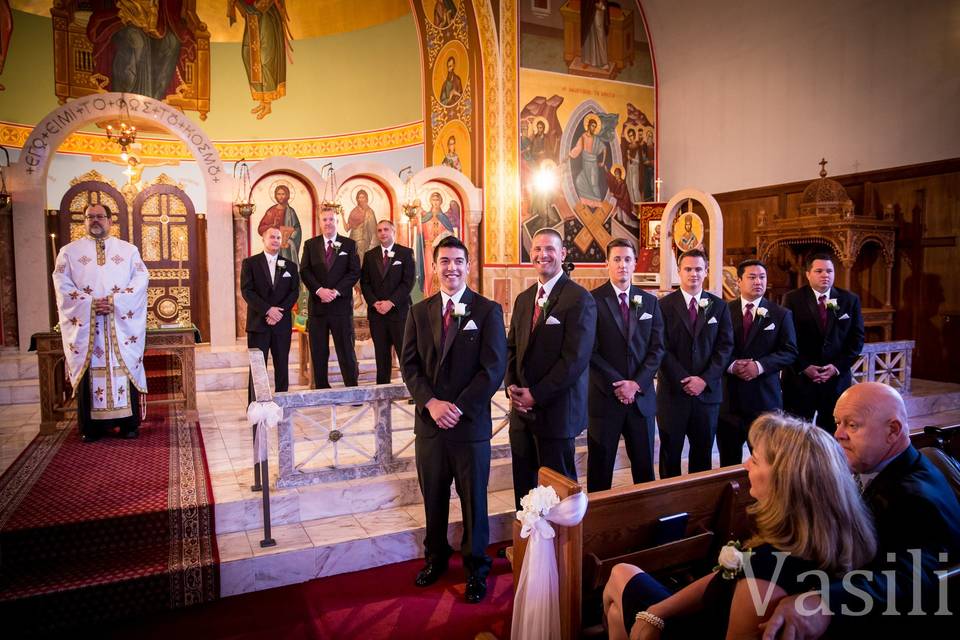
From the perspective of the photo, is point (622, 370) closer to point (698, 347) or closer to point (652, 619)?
point (698, 347)

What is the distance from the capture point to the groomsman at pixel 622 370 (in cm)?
444

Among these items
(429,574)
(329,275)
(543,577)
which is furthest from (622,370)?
(329,275)

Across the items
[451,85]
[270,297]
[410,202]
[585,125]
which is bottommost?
[270,297]

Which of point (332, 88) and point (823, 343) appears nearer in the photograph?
point (823, 343)

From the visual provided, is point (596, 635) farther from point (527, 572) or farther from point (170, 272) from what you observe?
point (170, 272)

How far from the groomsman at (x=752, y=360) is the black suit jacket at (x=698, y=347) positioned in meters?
0.30

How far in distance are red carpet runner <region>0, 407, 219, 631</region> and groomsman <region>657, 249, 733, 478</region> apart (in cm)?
323

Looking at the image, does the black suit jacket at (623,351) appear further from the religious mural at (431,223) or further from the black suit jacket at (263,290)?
the religious mural at (431,223)

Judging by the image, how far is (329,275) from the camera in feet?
22.0

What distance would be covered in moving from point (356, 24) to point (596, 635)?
14.7 m

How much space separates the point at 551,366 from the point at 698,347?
1.35 meters

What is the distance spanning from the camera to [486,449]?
3.95 m

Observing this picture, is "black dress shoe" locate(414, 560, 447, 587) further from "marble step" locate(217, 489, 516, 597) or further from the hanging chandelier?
the hanging chandelier

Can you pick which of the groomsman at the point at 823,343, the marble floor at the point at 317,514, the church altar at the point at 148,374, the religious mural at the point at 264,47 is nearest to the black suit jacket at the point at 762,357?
the groomsman at the point at 823,343
